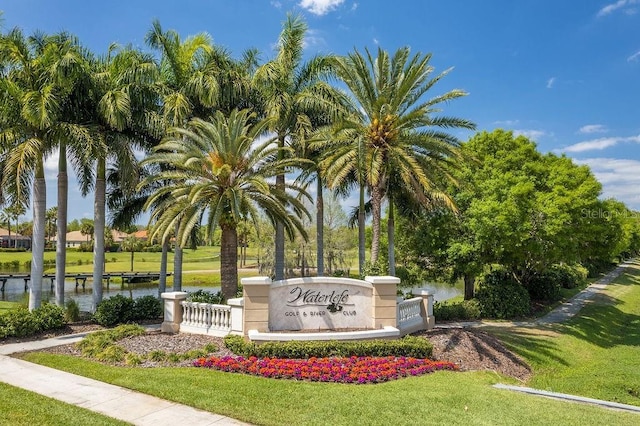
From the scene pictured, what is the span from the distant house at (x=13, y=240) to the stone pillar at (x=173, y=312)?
321 feet

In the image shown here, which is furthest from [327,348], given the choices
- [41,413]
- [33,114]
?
[33,114]

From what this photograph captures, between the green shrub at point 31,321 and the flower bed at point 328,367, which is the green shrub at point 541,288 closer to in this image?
the flower bed at point 328,367

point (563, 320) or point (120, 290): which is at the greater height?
point (563, 320)

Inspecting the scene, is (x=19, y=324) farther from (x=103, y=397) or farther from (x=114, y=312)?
(x=103, y=397)

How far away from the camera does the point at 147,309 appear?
1822 centimetres

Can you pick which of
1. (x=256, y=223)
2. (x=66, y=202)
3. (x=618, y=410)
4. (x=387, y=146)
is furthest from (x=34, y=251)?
(x=618, y=410)

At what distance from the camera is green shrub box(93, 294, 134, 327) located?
54.9 feet

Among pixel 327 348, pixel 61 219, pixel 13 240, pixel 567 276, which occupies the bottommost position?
pixel 567 276

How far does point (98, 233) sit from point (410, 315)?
12532 mm

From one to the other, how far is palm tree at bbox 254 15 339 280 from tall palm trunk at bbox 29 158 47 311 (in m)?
8.69

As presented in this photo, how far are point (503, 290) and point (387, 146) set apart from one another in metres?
11.6

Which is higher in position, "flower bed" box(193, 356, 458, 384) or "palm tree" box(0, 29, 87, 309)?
"palm tree" box(0, 29, 87, 309)

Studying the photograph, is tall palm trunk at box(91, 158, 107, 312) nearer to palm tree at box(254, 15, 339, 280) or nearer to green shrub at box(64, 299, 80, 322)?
green shrub at box(64, 299, 80, 322)

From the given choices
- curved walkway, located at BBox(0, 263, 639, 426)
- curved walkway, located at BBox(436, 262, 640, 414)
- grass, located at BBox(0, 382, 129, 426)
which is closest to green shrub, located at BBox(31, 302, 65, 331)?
curved walkway, located at BBox(0, 263, 639, 426)
